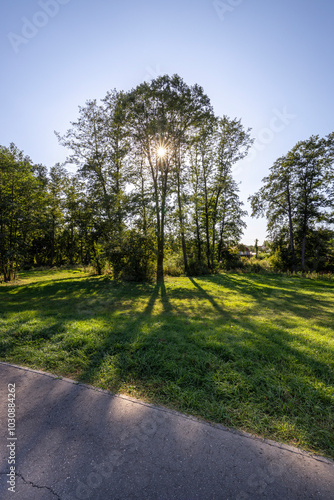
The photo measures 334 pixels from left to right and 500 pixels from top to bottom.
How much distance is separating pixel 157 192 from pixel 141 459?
1362 cm

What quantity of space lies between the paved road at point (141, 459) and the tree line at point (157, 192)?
33.7 feet

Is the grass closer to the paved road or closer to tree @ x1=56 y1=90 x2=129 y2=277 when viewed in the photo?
the paved road

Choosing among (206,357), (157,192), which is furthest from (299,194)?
(206,357)

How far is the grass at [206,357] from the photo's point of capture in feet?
7.84

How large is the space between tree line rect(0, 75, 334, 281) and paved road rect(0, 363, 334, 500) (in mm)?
10261

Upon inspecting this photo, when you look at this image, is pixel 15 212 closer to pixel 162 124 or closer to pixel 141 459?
pixel 162 124

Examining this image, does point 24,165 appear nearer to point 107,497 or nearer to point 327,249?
point 107,497

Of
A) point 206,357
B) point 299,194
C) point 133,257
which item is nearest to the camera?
point 206,357

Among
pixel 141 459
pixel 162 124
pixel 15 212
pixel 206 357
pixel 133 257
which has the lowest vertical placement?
pixel 141 459

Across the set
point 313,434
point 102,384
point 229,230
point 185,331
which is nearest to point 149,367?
point 102,384

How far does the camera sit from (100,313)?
6.05m

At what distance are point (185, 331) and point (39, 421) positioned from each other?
294cm

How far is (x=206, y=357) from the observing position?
3.42 metres

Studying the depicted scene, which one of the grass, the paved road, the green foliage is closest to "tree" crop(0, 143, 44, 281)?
the green foliage
